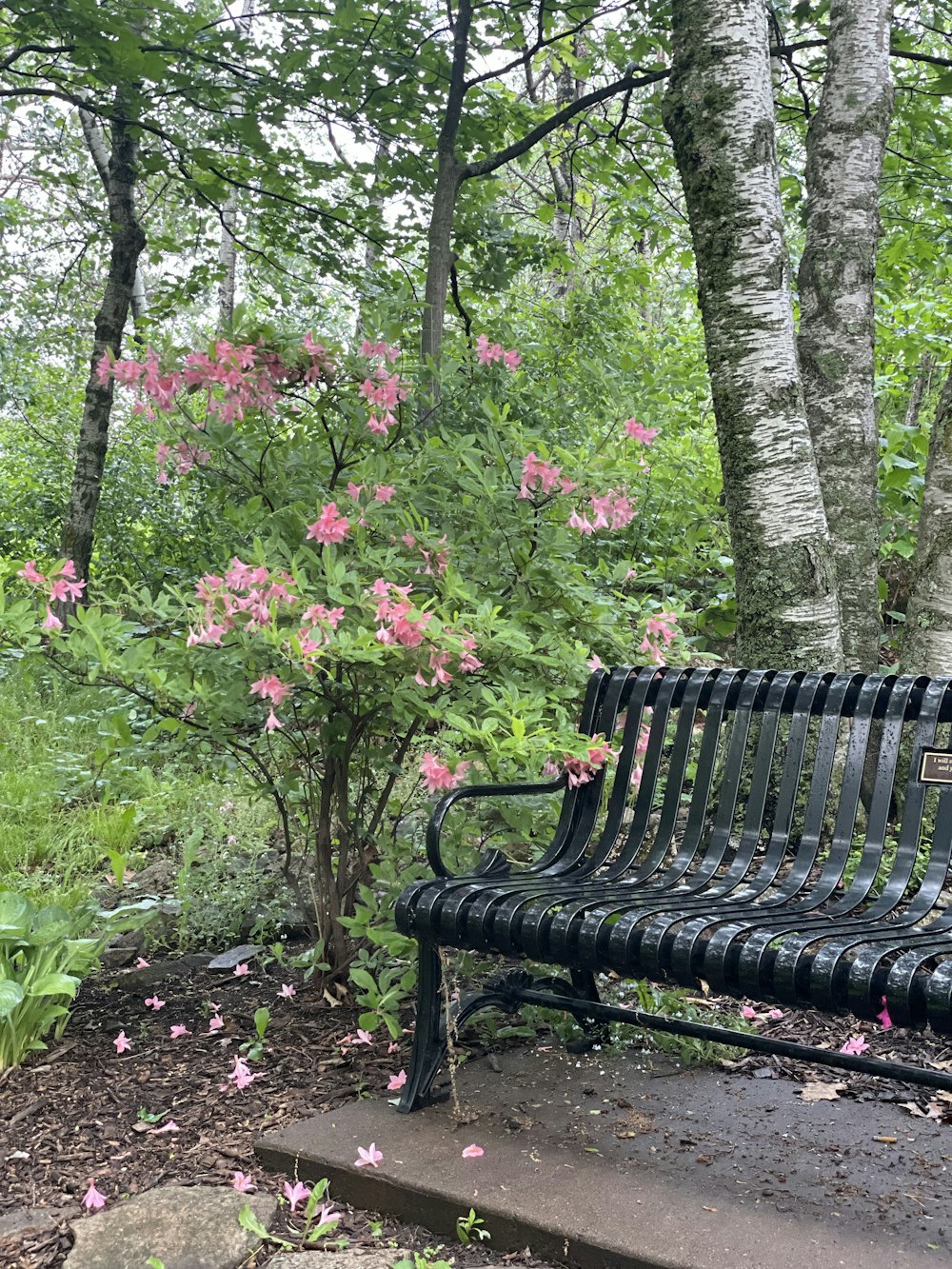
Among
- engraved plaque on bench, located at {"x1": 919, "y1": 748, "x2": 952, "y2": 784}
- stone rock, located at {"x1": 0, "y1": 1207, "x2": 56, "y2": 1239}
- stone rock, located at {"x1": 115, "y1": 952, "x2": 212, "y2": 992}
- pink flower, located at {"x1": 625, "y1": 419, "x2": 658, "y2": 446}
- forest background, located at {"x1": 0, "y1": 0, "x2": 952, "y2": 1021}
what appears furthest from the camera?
stone rock, located at {"x1": 115, "y1": 952, "x2": 212, "y2": 992}

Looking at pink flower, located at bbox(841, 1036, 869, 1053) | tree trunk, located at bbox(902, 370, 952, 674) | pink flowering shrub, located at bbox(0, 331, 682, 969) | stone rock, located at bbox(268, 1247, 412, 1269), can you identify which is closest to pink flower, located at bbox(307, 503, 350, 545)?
pink flowering shrub, located at bbox(0, 331, 682, 969)

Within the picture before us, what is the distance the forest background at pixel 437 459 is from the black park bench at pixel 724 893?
225mm

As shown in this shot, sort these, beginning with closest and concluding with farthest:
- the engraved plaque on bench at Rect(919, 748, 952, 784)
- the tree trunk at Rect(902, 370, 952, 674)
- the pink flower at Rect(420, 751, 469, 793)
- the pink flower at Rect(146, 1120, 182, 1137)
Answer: the engraved plaque on bench at Rect(919, 748, 952, 784), the pink flower at Rect(146, 1120, 182, 1137), the pink flower at Rect(420, 751, 469, 793), the tree trunk at Rect(902, 370, 952, 674)

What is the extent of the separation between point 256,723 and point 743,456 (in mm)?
1865

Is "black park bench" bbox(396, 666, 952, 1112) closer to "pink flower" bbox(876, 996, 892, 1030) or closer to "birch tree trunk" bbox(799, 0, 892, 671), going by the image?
"pink flower" bbox(876, 996, 892, 1030)

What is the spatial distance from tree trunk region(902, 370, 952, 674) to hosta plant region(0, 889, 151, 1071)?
9.96ft

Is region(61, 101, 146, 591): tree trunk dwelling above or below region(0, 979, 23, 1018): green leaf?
above

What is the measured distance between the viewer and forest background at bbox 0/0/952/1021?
274 cm

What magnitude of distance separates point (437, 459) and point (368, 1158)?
1824mm

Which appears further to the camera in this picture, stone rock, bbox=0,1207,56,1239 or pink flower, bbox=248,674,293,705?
pink flower, bbox=248,674,293,705

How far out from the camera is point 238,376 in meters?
2.83

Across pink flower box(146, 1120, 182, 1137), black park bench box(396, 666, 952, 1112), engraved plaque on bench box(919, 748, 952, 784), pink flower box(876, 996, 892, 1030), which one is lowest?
pink flower box(146, 1120, 182, 1137)

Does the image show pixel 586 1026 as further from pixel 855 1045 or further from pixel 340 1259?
pixel 340 1259

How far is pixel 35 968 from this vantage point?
287 cm
